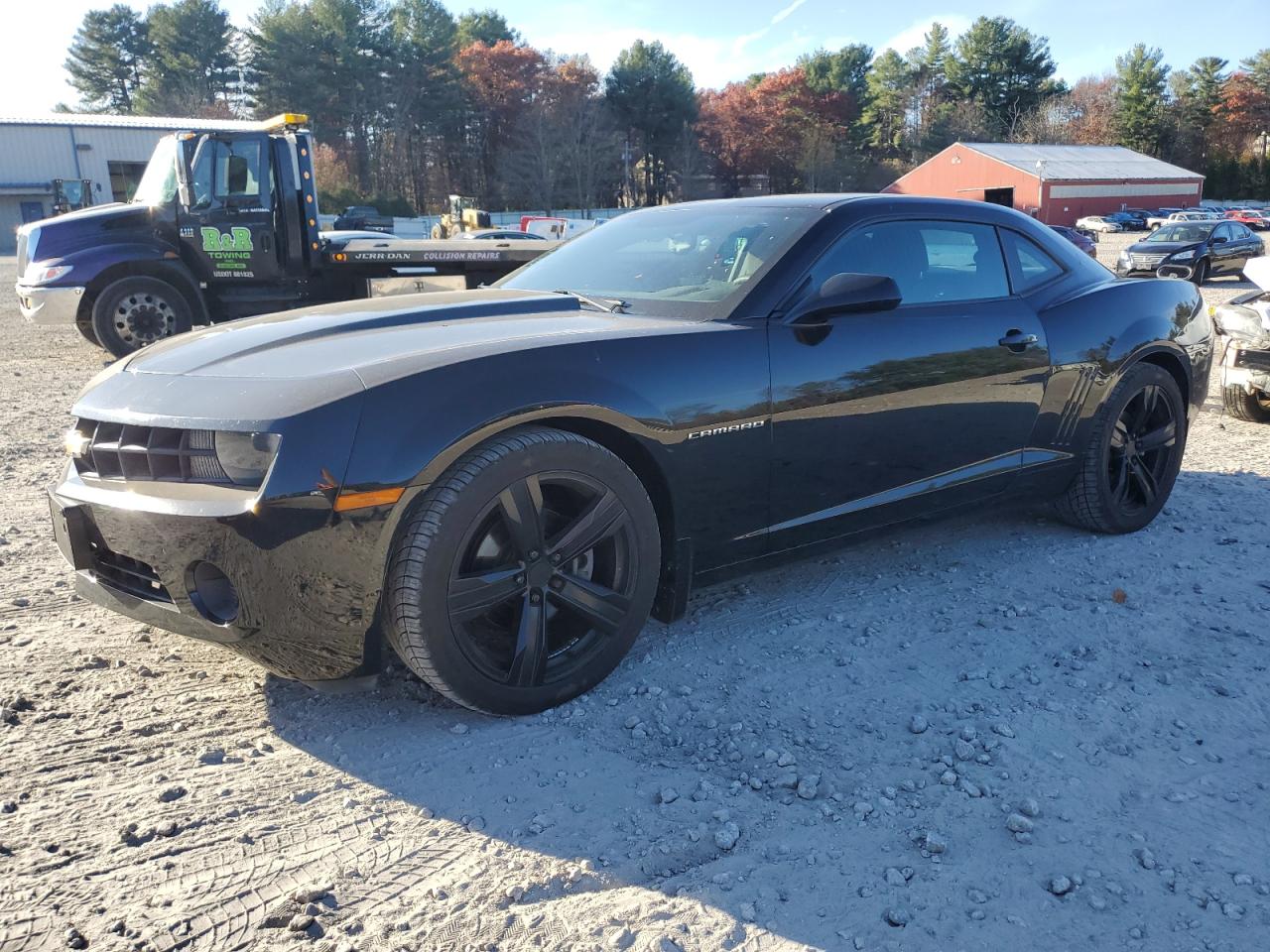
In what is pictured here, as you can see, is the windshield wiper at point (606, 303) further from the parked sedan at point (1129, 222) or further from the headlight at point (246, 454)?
the parked sedan at point (1129, 222)

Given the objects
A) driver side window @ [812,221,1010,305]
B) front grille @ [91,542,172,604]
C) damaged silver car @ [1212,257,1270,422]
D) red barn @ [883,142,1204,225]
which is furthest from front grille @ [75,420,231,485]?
red barn @ [883,142,1204,225]

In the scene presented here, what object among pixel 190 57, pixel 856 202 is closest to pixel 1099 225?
pixel 856 202

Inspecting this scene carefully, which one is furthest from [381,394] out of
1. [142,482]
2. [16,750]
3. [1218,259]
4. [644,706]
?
[1218,259]

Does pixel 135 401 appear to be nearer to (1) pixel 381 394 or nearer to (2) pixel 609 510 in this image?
(1) pixel 381 394

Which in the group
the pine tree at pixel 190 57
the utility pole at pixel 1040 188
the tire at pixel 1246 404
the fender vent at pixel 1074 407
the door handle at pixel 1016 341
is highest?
the pine tree at pixel 190 57

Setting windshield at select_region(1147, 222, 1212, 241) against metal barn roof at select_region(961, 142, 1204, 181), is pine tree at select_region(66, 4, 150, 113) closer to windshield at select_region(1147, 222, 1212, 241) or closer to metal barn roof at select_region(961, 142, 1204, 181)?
metal barn roof at select_region(961, 142, 1204, 181)

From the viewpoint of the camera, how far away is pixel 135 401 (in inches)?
105

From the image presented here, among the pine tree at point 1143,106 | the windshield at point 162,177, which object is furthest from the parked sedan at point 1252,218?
the windshield at point 162,177

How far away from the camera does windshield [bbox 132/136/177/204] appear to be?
10172 mm

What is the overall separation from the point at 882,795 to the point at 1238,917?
777 millimetres

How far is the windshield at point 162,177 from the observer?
1017 cm

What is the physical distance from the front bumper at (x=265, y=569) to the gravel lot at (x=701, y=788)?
0.33 meters

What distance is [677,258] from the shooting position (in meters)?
3.70

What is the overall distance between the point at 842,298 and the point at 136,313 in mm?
9117
